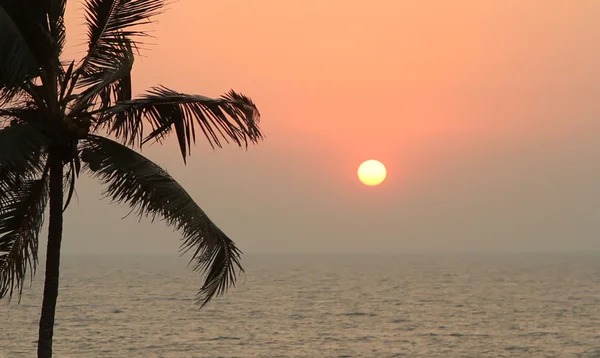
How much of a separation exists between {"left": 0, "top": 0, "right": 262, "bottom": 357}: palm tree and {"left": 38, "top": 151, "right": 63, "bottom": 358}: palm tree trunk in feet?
0.05

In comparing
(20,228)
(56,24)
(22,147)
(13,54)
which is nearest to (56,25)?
(56,24)

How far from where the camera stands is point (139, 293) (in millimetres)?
126000

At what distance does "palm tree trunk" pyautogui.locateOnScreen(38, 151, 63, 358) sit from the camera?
1383 cm

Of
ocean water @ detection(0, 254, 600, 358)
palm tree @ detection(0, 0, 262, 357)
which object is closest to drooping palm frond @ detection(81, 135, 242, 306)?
palm tree @ detection(0, 0, 262, 357)

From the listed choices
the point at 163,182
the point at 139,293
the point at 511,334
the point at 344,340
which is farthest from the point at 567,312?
the point at 163,182

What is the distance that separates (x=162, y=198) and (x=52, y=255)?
1967mm

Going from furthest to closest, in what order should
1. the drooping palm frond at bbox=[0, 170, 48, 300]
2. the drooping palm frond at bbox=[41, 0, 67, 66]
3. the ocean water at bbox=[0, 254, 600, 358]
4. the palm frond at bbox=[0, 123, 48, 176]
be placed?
the ocean water at bbox=[0, 254, 600, 358]
the drooping palm frond at bbox=[0, 170, 48, 300]
the drooping palm frond at bbox=[41, 0, 67, 66]
the palm frond at bbox=[0, 123, 48, 176]

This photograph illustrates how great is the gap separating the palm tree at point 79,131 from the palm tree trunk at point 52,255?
16 mm

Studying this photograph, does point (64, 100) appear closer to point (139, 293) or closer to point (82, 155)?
point (82, 155)

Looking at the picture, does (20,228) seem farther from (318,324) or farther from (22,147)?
(318,324)

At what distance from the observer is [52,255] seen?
1392 centimetres

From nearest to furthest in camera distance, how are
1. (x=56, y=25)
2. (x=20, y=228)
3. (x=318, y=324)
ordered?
(x=56, y=25)
(x=20, y=228)
(x=318, y=324)

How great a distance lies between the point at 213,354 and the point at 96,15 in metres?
47.0

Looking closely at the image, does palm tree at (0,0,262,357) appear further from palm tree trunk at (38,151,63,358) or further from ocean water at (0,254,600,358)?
ocean water at (0,254,600,358)
